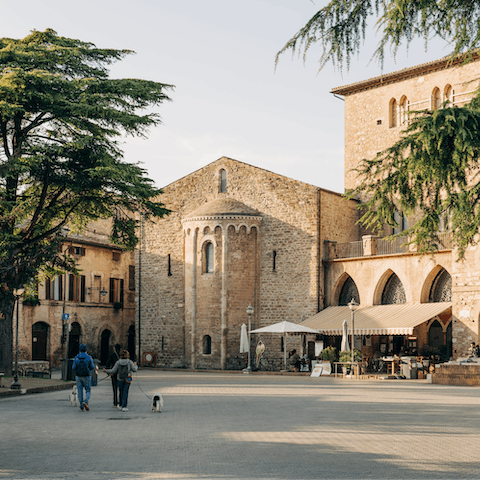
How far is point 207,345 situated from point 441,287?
11.7 meters

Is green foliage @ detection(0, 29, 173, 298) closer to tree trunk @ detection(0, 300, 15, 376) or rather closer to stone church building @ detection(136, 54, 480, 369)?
tree trunk @ detection(0, 300, 15, 376)

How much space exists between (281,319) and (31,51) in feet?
59.7

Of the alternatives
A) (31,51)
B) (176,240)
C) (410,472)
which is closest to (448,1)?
(410,472)

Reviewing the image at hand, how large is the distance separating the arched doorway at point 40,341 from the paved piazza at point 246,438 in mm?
18843

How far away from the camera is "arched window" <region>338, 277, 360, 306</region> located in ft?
109

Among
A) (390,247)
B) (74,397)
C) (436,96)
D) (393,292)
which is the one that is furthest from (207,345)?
(74,397)

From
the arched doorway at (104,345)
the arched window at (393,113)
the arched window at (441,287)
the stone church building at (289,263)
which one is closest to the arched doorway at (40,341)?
the stone church building at (289,263)

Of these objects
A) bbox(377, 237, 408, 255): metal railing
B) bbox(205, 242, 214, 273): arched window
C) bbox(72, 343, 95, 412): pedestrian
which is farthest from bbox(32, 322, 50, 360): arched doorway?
bbox(72, 343, 95, 412): pedestrian

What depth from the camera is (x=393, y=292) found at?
105 ft

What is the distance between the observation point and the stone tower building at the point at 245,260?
1316 inches

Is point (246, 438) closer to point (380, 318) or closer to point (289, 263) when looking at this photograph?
point (380, 318)

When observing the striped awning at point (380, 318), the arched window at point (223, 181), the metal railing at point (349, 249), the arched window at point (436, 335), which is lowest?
the arched window at point (436, 335)

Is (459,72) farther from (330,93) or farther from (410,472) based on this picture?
(410,472)

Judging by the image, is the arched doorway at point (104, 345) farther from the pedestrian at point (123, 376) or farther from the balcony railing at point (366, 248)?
the pedestrian at point (123, 376)
